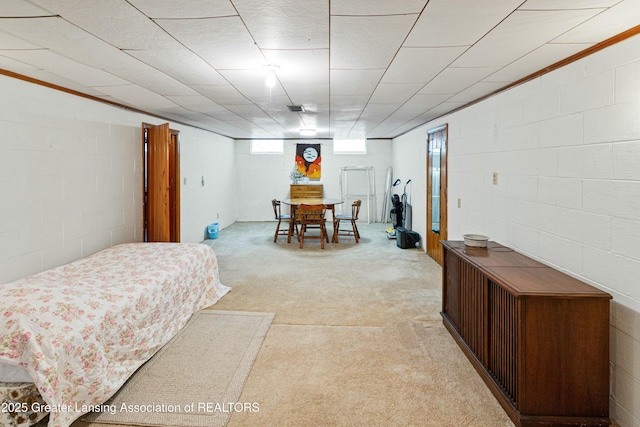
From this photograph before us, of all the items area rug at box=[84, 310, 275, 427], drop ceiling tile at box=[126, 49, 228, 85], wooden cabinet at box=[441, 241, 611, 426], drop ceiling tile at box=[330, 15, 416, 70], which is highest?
drop ceiling tile at box=[126, 49, 228, 85]

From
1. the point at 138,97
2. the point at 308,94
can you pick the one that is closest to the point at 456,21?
the point at 308,94

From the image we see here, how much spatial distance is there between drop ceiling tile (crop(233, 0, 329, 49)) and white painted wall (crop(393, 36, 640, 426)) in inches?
63.8

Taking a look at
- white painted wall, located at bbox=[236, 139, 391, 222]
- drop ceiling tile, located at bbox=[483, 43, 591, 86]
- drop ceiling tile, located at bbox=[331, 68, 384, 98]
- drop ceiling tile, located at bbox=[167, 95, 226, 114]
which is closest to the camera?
drop ceiling tile, located at bbox=[483, 43, 591, 86]

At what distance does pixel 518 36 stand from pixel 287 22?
1329 mm

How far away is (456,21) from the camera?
194 cm

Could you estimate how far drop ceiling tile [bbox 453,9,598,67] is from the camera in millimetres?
1838

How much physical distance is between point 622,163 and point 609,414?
4.46ft

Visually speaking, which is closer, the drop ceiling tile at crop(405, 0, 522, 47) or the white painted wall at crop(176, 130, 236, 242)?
the drop ceiling tile at crop(405, 0, 522, 47)

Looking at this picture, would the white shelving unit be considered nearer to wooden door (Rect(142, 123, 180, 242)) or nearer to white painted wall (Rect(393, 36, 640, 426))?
wooden door (Rect(142, 123, 180, 242))

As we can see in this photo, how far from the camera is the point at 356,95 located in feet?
12.9

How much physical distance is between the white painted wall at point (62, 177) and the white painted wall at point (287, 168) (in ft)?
14.1

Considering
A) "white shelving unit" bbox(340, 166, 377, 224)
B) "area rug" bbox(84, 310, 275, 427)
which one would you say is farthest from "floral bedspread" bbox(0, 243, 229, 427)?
"white shelving unit" bbox(340, 166, 377, 224)

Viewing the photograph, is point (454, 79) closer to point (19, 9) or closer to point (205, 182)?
point (19, 9)

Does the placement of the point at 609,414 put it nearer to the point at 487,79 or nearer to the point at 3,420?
the point at 487,79
